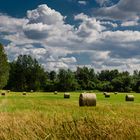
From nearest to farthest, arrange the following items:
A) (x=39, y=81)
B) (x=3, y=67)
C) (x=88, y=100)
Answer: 1. (x=88, y=100)
2. (x=3, y=67)
3. (x=39, y=81)

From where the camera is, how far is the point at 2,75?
127312mm

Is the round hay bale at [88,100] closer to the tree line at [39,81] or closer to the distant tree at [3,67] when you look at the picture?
the distant tree at [3,67]

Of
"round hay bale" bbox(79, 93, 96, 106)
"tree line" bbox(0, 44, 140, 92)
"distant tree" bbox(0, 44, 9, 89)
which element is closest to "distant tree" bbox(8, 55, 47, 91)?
"tree line" bbox(0, 44, 140, 92)

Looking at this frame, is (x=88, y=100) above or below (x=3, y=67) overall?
below

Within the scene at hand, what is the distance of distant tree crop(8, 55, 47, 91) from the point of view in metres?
183

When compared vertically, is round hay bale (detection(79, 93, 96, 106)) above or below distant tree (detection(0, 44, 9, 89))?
below

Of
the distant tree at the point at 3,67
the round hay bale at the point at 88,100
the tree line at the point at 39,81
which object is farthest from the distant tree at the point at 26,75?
the round hay bale at the point at 88,100

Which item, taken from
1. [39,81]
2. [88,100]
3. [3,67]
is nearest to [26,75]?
[39,81]

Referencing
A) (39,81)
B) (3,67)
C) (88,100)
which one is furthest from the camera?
(39,81)

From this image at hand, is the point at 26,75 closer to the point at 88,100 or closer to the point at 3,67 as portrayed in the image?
the point at 3,67

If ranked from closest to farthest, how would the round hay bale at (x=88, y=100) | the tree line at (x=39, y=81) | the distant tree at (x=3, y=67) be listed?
the round hay bale at (x=88, y=100), the distant tree at (x=3, y=67), the tree line at (x=39, y=81)

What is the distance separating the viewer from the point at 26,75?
189 m

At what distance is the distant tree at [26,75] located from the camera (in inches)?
7195

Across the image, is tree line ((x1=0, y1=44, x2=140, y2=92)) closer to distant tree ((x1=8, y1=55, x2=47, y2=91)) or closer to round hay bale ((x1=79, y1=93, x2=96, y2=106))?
distant tree ((x1=8, y1=55, x2=47, y2=91))
